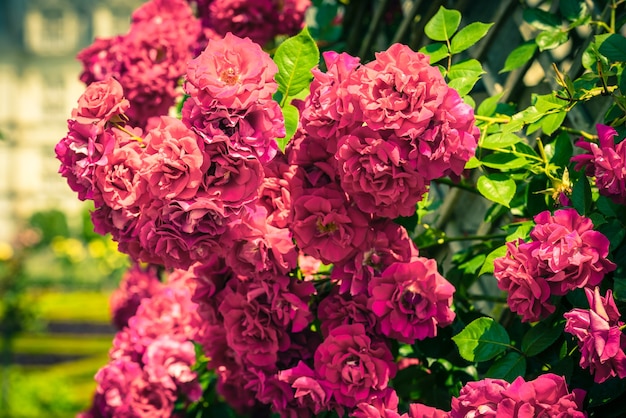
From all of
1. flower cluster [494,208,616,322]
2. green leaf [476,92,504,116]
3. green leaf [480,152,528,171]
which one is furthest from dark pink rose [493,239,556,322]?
green leaf [476,92,504,116]

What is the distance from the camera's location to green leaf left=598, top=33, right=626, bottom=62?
2.61ft

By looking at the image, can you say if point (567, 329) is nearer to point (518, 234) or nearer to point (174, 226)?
point (518, 234)

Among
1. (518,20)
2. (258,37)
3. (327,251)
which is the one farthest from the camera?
(258,37)

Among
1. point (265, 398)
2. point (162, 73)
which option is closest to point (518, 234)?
point (265, 398)

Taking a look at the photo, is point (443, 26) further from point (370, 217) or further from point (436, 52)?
point (370, 217)

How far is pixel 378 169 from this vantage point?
75 centimetres

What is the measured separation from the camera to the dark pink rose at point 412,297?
0.84 meters

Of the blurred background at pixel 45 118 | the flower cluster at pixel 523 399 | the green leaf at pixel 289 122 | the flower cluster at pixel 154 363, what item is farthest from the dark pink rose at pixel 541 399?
the blurred background at pixel 45 118

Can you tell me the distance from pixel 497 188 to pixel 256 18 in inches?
23.9

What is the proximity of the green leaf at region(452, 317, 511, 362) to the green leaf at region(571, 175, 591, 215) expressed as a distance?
5.2 inches

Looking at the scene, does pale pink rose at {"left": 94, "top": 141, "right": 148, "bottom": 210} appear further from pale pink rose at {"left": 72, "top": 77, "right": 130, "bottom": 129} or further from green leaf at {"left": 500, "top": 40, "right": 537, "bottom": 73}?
green leaf at {"left": 500, "top": 40, "right": 537, "bottom": 73}

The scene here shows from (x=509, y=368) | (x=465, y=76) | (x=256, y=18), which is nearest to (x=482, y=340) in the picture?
(x=509, y=368)

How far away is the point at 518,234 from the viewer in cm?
83

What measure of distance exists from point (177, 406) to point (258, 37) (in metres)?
0.58
